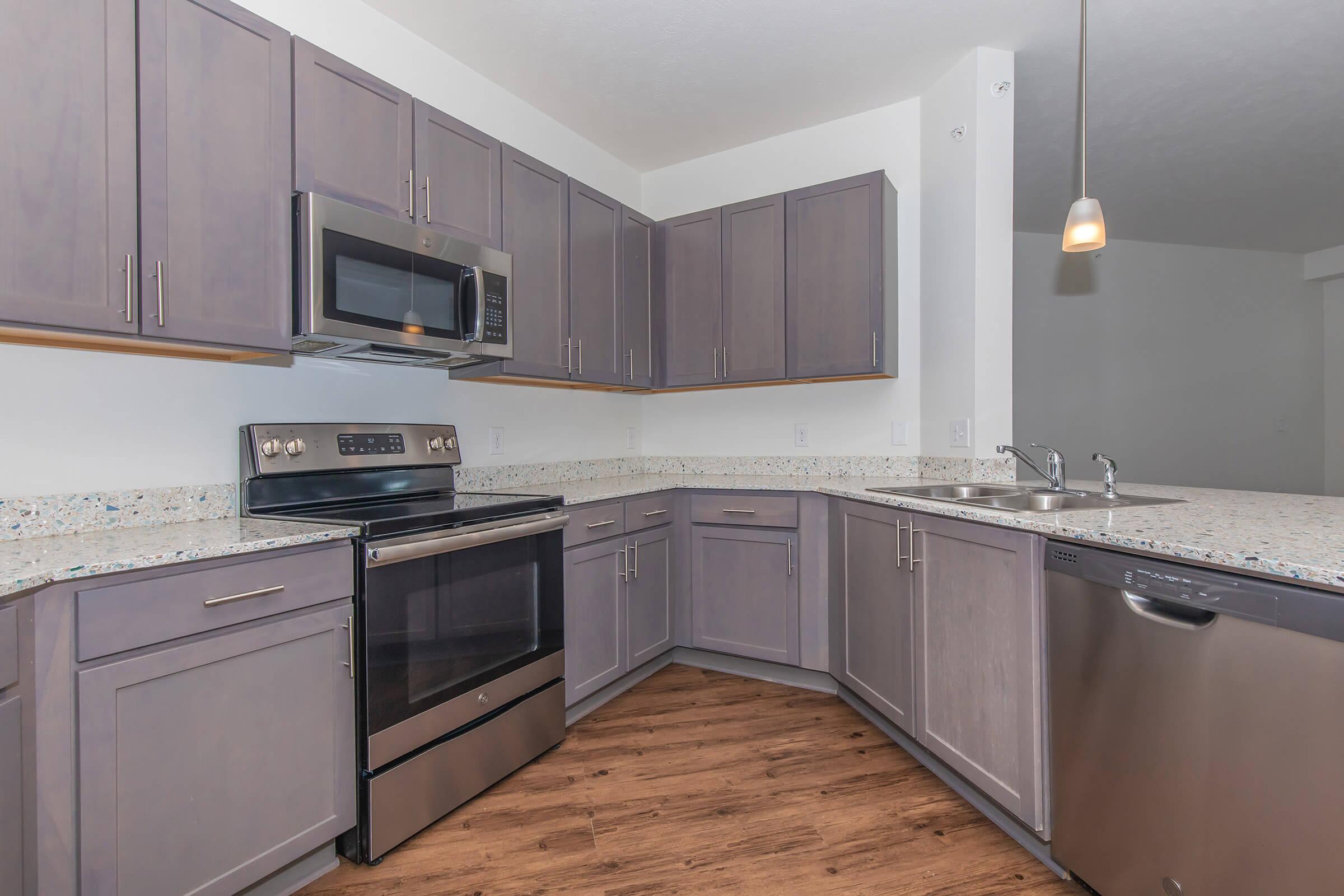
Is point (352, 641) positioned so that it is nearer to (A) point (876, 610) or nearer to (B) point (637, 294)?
(A) point (876, 610)

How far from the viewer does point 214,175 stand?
1.51 metres

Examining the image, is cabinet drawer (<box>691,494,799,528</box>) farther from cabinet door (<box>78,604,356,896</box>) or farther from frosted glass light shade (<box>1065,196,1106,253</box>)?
cabinet door (<box>78,604,356,896</box>)

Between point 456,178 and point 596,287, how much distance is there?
0.81m

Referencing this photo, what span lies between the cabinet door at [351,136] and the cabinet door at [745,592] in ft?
5.97

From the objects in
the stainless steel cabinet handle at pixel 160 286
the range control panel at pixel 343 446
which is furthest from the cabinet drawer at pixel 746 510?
the stainless steel cabinet handle at pixel 160 286

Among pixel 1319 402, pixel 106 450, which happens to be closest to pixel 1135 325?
pixel 1319 402

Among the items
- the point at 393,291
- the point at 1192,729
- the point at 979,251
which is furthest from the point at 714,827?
the point at 979,251

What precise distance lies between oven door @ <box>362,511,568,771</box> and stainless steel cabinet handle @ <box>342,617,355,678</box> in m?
0.03

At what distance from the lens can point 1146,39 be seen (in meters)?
2.43

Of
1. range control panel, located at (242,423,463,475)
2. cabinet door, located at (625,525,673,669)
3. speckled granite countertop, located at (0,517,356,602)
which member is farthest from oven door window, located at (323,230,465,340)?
cabinet door, located at (625,525,673,669)

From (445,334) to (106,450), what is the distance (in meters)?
0.92

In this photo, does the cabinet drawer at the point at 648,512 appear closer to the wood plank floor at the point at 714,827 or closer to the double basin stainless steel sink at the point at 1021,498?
the wood plank floor at the point at 714,827

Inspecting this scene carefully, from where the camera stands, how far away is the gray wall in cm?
487

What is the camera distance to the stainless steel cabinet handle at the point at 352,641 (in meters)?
1.55
